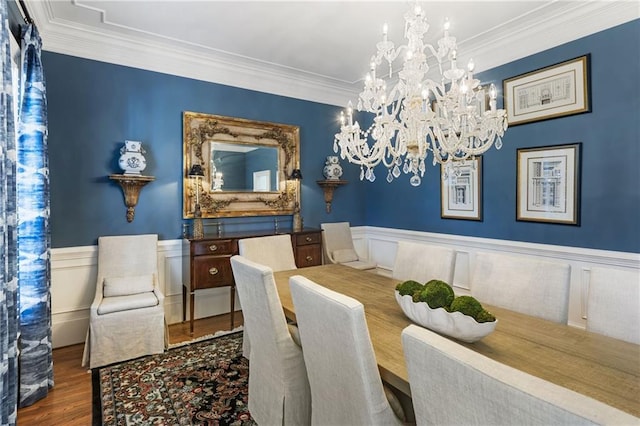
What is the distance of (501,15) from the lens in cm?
286

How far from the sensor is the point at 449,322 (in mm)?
1440

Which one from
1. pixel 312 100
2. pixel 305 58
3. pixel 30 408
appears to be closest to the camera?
pixel 30 408

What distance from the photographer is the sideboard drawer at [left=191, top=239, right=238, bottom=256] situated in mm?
3322

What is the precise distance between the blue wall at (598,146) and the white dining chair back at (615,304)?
1.22 metres

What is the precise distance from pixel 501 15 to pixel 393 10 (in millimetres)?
932

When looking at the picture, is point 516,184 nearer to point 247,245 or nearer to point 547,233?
point 547,233

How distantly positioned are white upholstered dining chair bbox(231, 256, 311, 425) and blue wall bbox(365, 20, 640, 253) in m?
2.52

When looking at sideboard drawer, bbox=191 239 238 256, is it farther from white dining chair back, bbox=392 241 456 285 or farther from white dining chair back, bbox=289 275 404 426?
white dining chair back, bbox=289 275 404 426

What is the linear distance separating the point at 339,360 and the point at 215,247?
2.40m

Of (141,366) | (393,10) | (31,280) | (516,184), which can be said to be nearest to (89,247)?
(31,280)

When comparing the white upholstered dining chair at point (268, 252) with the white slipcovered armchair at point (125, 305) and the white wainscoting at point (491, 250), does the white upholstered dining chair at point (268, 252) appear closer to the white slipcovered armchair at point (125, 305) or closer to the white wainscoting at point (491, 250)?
the white slipcovered armchair at point (125, 305)

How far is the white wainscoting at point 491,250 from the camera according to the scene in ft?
8.82

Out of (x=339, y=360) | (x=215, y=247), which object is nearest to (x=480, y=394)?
(x=339, y=360)

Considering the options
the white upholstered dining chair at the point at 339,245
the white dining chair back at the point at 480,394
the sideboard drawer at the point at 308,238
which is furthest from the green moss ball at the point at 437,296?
the white upholstered dining chair at the point at 339,245
